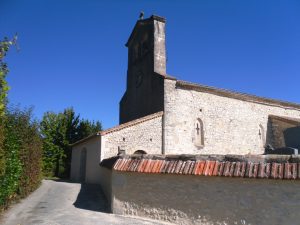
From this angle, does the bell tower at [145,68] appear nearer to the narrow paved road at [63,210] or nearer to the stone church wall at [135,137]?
the stone church wall at [135,137]

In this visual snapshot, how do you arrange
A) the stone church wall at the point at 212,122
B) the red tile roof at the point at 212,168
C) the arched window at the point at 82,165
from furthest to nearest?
the arched window at the point at 82,165
the stone church wall at the point at 212,122
the red tile roof at the point at 212,168

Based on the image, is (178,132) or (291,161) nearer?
(291,161)

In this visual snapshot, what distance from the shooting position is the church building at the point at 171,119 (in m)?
16.8

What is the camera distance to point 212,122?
20.0 metres

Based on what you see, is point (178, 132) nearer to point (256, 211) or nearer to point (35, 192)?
point (35, 192)

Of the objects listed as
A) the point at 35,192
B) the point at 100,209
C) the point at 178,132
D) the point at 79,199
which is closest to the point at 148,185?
the point at 100,209

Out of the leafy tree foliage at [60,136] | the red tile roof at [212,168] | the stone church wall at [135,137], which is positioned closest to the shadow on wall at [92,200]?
the stone church wall at [135,137]

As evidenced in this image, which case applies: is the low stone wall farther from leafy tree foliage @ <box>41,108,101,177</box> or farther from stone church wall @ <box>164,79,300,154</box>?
leafy tree foliage @ <box>41,108,101,177</box>

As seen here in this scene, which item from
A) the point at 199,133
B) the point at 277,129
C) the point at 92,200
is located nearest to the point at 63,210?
the point at 92,200

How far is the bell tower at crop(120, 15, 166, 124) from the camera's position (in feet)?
64.6

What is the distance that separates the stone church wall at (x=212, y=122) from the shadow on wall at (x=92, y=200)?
214 inches

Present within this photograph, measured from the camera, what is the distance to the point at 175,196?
789 centimetres

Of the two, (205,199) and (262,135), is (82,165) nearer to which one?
(262,135)

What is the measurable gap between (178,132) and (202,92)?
3.62 meters
